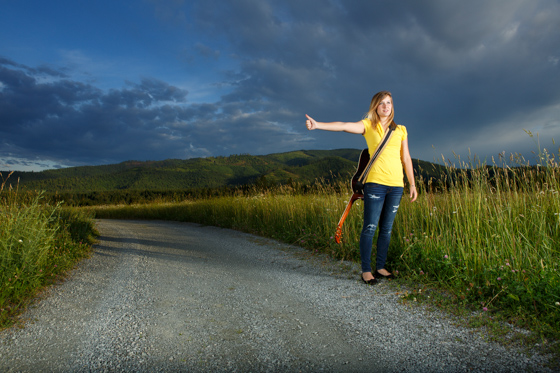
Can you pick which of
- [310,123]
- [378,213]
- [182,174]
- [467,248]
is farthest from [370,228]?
[182,174]

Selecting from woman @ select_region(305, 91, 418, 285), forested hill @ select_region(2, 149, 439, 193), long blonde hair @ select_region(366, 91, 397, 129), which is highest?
forested hill @ select_region(2, 149, 439, 193)

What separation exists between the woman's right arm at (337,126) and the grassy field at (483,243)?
1896 millimetres

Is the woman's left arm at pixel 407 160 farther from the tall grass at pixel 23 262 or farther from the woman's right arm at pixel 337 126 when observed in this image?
the tall grass at pixel 23 262

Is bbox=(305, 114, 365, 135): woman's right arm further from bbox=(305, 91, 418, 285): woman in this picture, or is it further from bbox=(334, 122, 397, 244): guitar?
bbox=(334, 122, 397, 244): guitar

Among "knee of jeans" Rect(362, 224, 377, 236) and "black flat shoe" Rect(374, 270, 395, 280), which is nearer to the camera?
"knee of jeans" Rect(362, 224, 377, 236)

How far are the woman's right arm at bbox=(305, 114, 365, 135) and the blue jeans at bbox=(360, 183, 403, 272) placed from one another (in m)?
0.71

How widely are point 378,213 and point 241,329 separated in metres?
2.20

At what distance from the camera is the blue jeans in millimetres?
4012

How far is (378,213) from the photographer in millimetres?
4082

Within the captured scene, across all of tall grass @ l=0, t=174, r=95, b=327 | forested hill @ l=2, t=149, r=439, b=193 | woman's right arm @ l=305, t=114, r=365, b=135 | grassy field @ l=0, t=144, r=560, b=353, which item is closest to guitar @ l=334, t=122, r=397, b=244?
woman's right arm @ l=305, t=114, r=365, b=135

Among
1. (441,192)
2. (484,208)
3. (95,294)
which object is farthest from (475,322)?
(95,294)

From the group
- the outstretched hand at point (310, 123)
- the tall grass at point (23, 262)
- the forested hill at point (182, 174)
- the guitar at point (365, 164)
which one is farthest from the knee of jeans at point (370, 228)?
the forested hill at point (182, 174)

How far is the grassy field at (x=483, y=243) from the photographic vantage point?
3.19 metres

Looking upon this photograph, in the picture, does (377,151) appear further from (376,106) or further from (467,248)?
(467,248)
